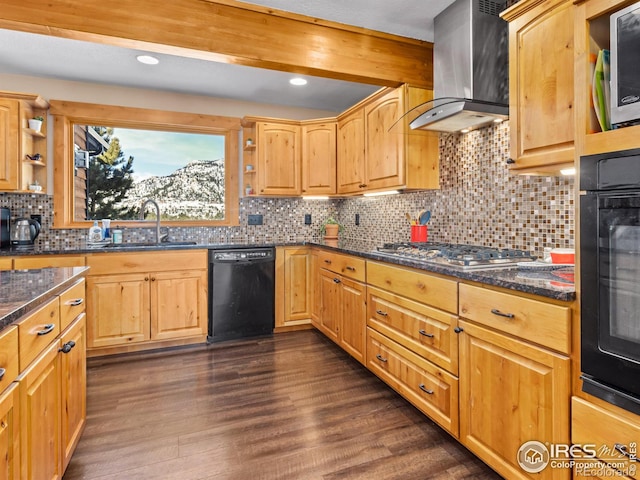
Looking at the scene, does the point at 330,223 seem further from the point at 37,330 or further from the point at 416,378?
the point at 37,330

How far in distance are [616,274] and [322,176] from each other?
10.2 ft

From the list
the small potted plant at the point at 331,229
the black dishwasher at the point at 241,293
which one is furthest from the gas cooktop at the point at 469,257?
the small potted plant at the point at 331,229

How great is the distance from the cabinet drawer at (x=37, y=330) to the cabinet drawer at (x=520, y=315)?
1701 mm

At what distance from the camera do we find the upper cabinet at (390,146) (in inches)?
112

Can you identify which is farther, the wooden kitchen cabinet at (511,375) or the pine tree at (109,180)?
the pine tree at (109,180)

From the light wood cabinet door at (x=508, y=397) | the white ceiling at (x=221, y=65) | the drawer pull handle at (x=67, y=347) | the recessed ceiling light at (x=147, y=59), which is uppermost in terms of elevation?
the white ceiling at (x=221, y=65)

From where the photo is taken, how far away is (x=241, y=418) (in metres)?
2.16

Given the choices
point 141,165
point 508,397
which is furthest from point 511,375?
point 141,165

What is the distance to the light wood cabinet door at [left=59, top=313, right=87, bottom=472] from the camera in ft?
5.06

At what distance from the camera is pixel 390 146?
9.81 feet

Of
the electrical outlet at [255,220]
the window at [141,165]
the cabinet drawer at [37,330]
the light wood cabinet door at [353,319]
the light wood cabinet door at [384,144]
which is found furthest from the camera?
the electrical outlet at [255,220]

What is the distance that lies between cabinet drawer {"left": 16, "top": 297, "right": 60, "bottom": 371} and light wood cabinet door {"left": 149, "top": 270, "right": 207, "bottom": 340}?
188 centimetres

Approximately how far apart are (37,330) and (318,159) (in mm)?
3132

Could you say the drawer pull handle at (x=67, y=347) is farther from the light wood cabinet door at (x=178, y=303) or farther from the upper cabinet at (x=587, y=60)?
the upper cabinet at (x=587, y=60)
